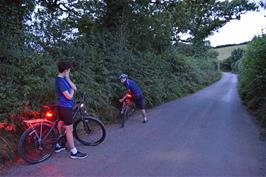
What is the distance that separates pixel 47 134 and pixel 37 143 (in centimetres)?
31

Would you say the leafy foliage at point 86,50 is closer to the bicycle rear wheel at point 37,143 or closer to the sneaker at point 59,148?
the bicycle rear wheel at point 37,143

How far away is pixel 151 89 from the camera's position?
16859 millimetres

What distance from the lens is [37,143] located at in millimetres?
6875

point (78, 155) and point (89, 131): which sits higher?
point (89, 131)

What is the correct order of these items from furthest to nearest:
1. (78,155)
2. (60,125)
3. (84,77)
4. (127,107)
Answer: (127,107) < (84,77) < (60,125) < (78,155)

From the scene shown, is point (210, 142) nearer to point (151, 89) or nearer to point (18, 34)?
point (18, 34)

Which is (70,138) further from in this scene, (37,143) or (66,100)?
(66,100)

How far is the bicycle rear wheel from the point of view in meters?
6.66

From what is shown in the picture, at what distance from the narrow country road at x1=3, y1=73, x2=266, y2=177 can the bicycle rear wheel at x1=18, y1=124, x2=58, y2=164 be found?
0.58 ft

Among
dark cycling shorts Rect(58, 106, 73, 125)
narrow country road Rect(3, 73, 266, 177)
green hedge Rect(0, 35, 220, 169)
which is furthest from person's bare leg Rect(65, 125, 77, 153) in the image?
green hedge Rect(0, 35, 220, 169)

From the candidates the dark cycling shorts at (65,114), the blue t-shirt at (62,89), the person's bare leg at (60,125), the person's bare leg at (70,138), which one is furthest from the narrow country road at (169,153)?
the blue t-shirt at (62,89)

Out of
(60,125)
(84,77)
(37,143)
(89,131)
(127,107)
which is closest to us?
(37,143)

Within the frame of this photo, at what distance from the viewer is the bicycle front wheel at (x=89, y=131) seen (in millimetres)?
8058

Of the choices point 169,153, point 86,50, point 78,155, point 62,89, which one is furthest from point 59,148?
point 86,50
